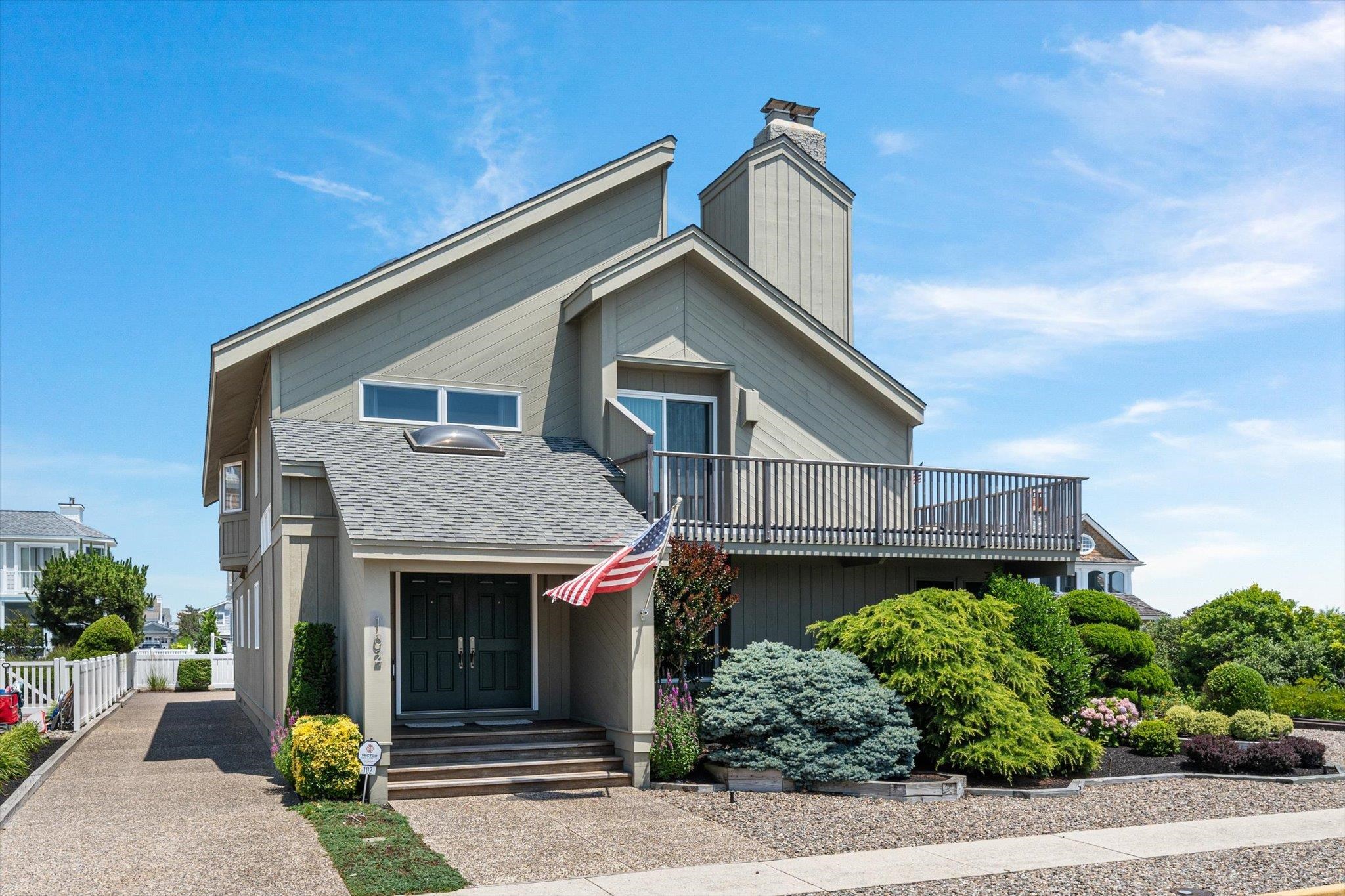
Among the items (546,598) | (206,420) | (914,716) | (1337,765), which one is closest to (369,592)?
(546,598)

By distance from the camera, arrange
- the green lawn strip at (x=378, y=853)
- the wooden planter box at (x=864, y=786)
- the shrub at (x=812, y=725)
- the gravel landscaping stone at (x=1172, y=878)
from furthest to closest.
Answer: the shrub at (x=812, y=725), the wooden planter box at (x=864, y=786), the gravel landscaping stone at (x=1172, y=878), the green lawn strip at (x=378, y=853)

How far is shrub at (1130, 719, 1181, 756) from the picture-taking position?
16828mm

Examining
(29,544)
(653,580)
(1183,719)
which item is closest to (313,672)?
(653,580)

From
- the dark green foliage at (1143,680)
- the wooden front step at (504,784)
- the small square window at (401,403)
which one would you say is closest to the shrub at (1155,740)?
the dark green foliage at (1143,680)

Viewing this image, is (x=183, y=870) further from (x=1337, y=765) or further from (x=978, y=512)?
(x=1337, y=765)

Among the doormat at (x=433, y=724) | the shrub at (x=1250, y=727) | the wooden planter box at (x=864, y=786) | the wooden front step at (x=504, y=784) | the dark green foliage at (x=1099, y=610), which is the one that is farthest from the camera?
the dark green foliage at (x=1099, y=610)

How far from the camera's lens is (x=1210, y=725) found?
17.9 meters

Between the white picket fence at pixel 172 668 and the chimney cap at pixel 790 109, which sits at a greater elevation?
the chimney cap at pixel 790 109

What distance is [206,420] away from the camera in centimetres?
2081

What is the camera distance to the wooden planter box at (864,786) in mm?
13227

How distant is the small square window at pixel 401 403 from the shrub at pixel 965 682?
7370 millimetres

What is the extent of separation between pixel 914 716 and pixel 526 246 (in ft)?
32.7

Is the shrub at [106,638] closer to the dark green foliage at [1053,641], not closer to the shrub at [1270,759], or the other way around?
the dark green foliage at [1053,641]

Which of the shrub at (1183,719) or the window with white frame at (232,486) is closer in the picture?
the shrub at (1183,719)
